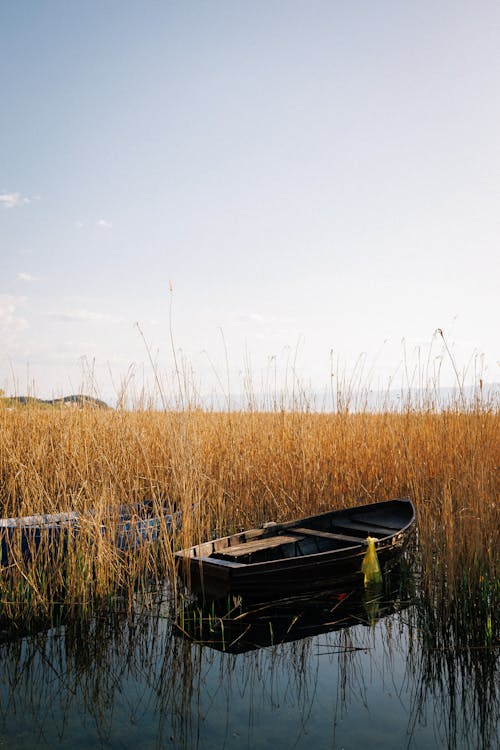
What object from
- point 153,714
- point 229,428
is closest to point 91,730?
point 153,714

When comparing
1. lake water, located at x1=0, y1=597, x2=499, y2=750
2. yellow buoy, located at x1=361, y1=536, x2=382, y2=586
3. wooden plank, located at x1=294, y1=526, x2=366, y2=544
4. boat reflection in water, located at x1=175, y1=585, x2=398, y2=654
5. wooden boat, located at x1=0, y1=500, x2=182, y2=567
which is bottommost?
lake water, located at x1=0, y1=597, x2=499, y2=750

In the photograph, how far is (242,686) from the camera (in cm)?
324

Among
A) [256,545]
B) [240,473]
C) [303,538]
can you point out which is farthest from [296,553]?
[240,473]

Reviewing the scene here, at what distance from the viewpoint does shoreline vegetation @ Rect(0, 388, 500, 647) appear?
393 centimetres

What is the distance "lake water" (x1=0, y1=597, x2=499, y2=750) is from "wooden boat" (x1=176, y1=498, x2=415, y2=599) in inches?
9.9

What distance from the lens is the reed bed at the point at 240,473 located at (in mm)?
4121

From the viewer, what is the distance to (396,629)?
388 centimetres

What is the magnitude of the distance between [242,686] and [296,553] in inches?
63.7

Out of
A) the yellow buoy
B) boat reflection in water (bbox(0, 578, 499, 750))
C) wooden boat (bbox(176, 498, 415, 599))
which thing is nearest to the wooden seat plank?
wooden boat (bbox(176, 498, 415, 599))

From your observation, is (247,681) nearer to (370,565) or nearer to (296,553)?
(370,565)

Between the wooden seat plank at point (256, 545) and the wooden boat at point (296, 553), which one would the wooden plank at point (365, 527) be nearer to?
the wooden boat at point (296, 553)

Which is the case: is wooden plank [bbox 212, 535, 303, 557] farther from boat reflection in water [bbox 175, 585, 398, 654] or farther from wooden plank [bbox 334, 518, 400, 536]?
wooden plank [bbox 334, 518, 400, 536]

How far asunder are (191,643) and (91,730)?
2.82 feet

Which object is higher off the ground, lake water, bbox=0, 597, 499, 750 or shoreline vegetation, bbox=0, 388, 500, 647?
shoreline vegetation, bbox=0, 388, 500, 647
